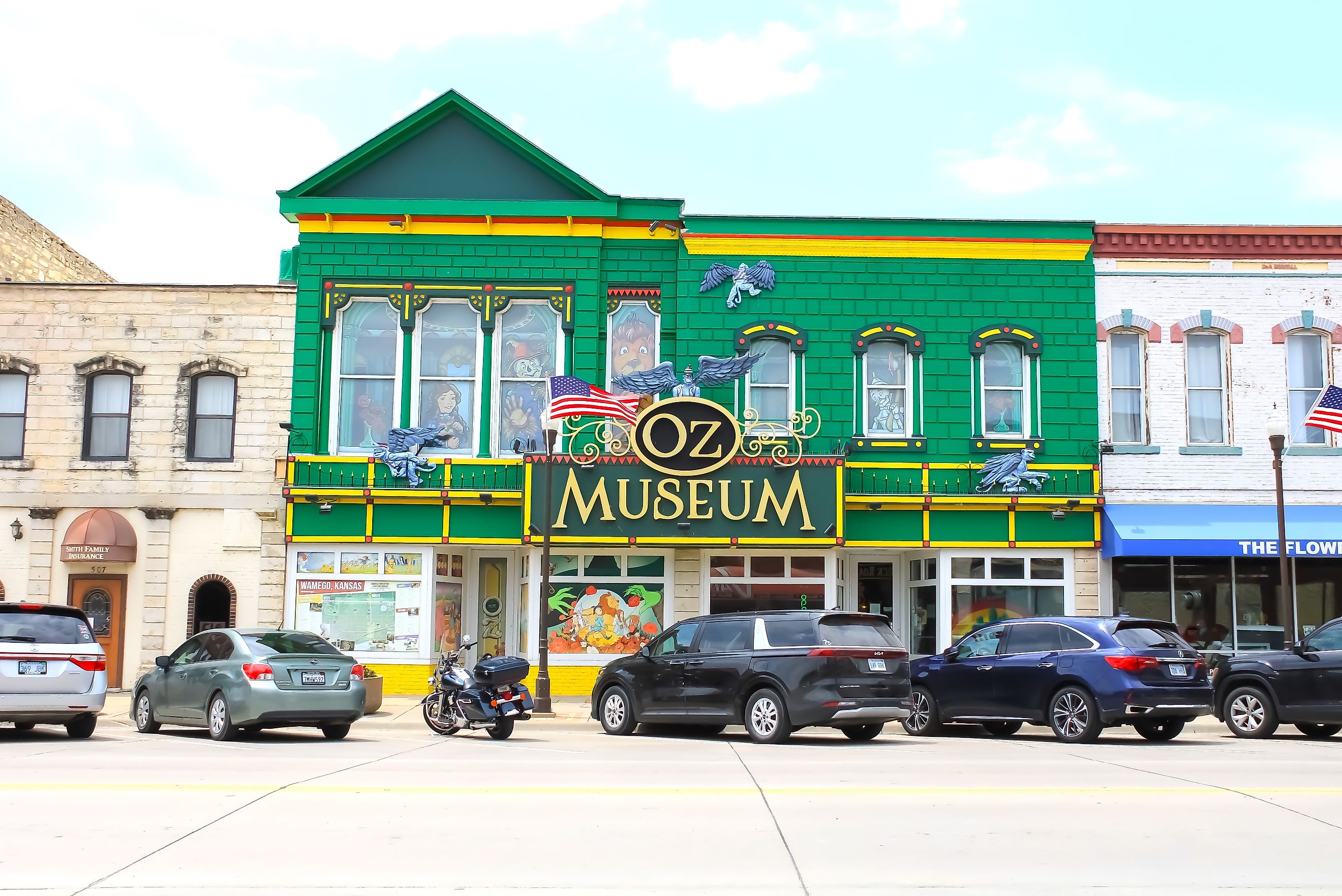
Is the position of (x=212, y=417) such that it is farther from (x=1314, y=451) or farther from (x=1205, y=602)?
(x=1314, y=451)

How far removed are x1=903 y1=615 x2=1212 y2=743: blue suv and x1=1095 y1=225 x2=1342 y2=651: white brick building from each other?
716 centimetres

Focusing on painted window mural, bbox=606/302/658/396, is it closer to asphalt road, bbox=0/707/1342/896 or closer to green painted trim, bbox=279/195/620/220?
green painted trim, bbox=279/195/620/220

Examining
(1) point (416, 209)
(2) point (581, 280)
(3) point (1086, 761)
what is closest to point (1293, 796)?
(3) point (1086, 761)

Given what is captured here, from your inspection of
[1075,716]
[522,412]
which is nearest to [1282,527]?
[1075,716]

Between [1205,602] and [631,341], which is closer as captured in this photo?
[1205,602]

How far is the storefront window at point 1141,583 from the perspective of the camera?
25734mm

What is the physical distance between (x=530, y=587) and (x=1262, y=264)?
1562 centimetres

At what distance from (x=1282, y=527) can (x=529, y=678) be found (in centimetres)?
1347

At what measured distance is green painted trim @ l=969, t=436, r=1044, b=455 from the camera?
84.3 feet

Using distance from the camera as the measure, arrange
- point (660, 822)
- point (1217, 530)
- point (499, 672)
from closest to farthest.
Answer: point (660, 822), point (499, 672), point (1217, 530)

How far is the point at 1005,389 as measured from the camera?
2614 cm

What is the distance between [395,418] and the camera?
25.5 metres

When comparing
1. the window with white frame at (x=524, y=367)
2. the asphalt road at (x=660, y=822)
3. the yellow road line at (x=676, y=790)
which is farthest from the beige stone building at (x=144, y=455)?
the yellow road line at (x=676, y=790)

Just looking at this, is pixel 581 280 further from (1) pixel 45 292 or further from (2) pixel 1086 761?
(2) pixel 1086 761
